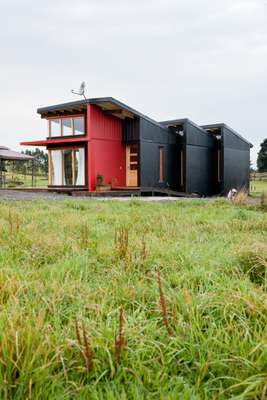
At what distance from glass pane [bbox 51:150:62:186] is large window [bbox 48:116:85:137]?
2.91ft

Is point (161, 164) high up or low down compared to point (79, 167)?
up

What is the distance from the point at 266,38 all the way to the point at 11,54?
1475cm

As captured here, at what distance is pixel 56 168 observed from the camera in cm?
1656

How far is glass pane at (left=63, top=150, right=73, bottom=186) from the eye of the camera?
1599cm

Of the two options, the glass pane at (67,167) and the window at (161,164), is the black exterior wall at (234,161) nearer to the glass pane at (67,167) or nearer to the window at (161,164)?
the window at (161,164)

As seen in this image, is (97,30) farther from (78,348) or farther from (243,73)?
(78,348)

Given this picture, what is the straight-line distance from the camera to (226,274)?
256 cm

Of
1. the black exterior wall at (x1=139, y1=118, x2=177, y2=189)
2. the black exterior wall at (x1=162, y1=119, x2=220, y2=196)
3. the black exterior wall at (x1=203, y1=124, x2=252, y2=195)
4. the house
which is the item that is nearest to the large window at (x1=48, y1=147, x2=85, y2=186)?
the house

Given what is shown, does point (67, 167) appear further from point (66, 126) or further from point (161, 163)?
point (161, 163)

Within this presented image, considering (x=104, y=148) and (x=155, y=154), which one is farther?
(x=155, y=154)

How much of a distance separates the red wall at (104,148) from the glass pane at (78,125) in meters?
0.76

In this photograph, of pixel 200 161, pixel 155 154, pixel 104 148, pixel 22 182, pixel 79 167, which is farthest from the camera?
pixel 22 182

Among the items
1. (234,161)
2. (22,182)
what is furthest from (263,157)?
(22,182)

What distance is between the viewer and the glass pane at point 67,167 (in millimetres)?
15994
